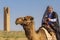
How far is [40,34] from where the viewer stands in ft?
31.3

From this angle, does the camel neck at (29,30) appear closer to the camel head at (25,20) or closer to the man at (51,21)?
the camel head at (25,20)

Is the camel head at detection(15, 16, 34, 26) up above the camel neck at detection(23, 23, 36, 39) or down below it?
above

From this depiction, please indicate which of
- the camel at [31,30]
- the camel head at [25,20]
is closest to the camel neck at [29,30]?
the camel at [31,30]

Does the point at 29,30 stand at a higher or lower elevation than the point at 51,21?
lower

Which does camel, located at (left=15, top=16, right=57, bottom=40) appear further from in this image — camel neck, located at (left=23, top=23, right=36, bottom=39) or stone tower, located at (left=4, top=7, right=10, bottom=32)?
stone tower, located at (left=4, top=7, right=10, bottom=32)

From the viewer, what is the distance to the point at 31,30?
30.4 ft

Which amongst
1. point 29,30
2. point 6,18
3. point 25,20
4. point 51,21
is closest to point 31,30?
point 29,30

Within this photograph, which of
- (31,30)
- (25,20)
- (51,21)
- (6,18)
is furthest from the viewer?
(6,18)

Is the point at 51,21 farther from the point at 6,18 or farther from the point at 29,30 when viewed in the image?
the point at 6,18

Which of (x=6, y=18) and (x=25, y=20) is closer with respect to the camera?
(x=25, y=20)

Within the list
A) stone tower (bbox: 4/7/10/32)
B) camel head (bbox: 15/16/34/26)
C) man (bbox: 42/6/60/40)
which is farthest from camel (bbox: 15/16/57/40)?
stone tower (bbox: 4/7/10/32)

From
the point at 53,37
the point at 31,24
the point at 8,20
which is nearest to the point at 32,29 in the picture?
the point at 31,24

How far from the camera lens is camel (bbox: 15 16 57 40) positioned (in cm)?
903

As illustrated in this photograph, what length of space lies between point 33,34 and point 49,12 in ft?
3.41
